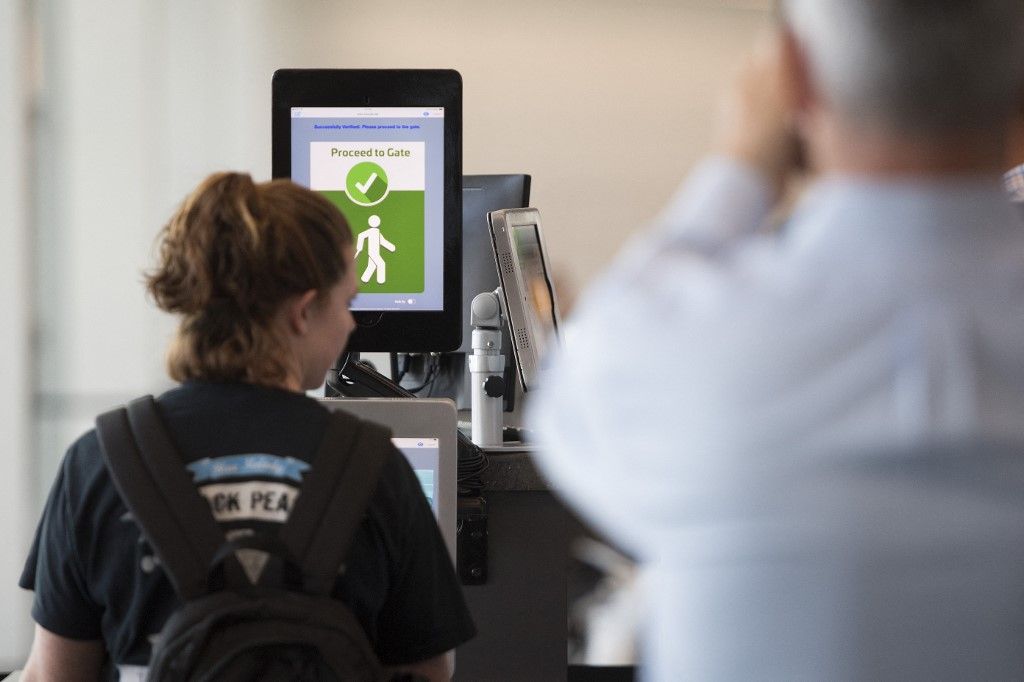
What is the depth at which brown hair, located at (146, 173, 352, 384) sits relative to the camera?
1.27 m

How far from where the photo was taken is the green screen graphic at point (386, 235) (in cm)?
199

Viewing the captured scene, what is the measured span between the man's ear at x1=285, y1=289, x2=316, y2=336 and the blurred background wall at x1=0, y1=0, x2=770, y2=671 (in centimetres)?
330

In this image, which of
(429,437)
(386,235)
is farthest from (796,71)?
(386,235)

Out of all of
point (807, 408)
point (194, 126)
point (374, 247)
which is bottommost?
point (807, 408)

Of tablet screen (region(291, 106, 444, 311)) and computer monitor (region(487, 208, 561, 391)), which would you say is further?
computer monitor (region(487, 208, 561, 391))

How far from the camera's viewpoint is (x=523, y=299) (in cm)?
221

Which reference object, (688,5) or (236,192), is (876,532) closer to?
(236,192)

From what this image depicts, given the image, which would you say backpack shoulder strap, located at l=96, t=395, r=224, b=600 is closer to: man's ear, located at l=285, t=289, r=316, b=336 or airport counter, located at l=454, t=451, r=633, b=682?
man's ear, located at l=285, t=289, r=316, b=336

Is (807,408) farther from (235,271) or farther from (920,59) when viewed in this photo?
(235,271)

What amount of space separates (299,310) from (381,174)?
716mm

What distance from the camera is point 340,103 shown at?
2.02 meters

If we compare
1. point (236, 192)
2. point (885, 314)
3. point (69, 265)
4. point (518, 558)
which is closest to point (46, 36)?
point (69, 265)

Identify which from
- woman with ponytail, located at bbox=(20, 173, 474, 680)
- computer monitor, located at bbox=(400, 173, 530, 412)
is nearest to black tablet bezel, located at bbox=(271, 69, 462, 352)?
computer monitor, located at bbox=(400, 173, 530, 412)

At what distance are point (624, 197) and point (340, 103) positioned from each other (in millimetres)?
2951
